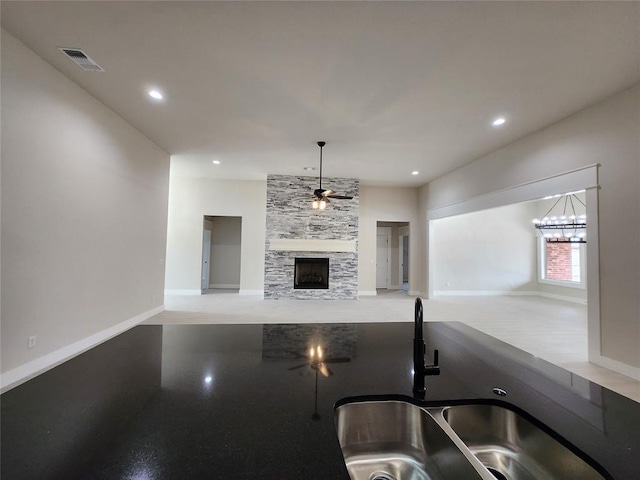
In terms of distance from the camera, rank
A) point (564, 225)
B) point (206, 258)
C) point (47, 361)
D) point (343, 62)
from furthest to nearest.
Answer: point (206, 258)
point (564, 225)
point (47, 361)
point (343, 62)

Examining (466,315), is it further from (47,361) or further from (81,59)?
(81,59)

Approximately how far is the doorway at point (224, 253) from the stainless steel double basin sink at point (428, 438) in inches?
334

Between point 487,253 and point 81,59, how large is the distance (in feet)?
31.4

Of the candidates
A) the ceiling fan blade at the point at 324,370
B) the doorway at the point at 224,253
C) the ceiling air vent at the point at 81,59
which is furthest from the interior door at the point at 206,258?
the ceiling fan blade at the point at 324,370

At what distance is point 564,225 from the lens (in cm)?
631

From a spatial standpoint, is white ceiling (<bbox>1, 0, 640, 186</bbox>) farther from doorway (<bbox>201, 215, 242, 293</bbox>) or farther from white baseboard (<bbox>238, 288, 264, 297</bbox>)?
doorway (<bbox>201, 215, 242, 293</bbox>)

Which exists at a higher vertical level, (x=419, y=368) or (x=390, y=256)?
(x=390, y=256)

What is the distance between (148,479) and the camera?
52cm

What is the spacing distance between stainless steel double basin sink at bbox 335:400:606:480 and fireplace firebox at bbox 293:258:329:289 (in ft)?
20.7

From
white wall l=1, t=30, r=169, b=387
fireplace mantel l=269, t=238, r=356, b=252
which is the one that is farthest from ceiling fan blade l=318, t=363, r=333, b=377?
fireplace mantel l=269, t=238, r=356, b=252

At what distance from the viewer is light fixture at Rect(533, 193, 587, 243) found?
6.16m

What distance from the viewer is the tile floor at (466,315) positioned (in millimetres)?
3455

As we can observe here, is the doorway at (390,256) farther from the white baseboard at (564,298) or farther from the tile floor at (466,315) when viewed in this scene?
the white baseboard at (564,298)

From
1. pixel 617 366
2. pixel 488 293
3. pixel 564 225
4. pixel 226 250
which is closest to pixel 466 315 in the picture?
pixel 617 366
